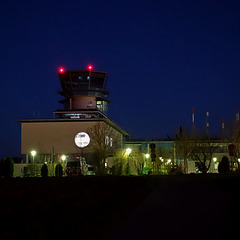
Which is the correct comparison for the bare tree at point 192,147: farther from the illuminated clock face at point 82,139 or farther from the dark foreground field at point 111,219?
the dark foreground field at point 111,219

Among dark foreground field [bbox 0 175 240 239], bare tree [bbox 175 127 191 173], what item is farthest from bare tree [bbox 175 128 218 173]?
dark foreground field [bbox 0 175 240 239]

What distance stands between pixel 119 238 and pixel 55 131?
6973 cm

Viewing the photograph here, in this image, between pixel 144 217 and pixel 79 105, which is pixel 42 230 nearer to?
pixel 144 217

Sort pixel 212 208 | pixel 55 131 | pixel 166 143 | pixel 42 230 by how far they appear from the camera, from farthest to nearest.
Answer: pixel 166 143
pixel 55 131
pixel 212 208
pixel 42 230

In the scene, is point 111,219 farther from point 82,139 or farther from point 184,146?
point 82,139

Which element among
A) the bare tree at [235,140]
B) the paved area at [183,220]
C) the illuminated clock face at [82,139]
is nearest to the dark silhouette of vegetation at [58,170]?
the bare tree at [235,140]

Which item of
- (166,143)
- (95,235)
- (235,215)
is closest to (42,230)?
(95,235)

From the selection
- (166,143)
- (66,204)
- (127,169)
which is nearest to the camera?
(66,204)

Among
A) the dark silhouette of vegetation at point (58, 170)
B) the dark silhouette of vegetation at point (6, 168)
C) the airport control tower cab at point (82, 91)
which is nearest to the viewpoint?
the dark silhouette of vegetation at point (58, 170)

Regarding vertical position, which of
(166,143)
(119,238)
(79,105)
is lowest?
(119,238)

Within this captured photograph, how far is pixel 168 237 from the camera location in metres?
9.10

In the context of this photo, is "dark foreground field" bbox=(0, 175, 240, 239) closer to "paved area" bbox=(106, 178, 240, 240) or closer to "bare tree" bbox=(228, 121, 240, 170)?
"paved area" bbox=(106, 178, 240, 240)

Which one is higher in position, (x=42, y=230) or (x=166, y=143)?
(x=166, y=143)

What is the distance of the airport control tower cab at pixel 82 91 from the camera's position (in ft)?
286
